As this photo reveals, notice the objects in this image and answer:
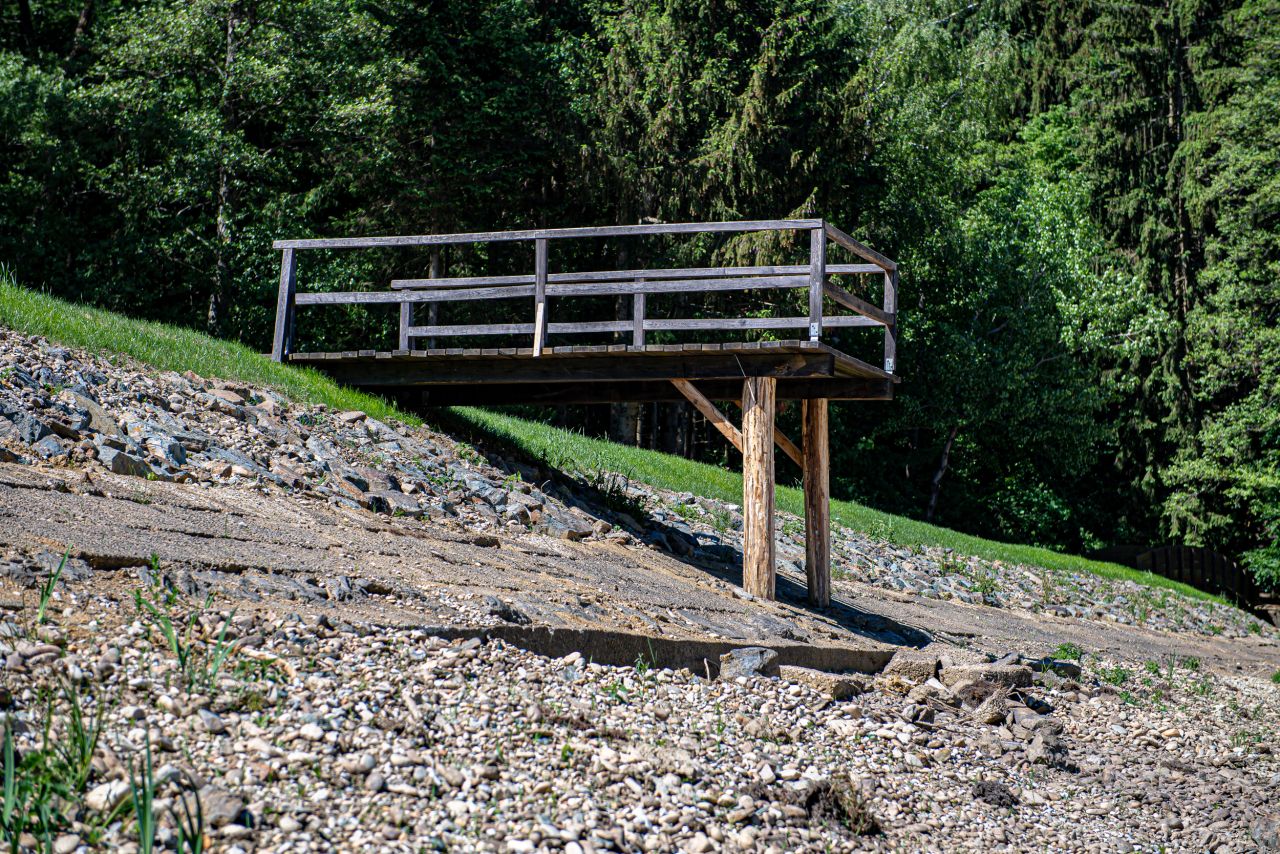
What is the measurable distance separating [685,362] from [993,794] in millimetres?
7278

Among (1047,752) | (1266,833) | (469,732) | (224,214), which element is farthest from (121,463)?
(224,214)

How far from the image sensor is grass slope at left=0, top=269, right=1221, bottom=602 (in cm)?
1427

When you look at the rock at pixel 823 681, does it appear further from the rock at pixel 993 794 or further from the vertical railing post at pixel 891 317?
the vertical railing post at pixel 891 317

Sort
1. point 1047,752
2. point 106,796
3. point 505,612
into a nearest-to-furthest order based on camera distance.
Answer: point 106,796, point 505,612, point 1047,752

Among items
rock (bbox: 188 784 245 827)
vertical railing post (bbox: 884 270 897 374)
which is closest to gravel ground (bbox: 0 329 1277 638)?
vertical railing post (bbox: 884 270 897 374)

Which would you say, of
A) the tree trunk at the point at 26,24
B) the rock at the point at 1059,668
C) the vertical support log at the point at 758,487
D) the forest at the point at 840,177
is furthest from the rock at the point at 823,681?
the tree trunk at the point at 26,24

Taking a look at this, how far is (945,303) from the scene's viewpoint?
3438 centimetres

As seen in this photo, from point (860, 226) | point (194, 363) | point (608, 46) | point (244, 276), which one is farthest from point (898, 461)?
point (194, 363)

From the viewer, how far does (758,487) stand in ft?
45.1

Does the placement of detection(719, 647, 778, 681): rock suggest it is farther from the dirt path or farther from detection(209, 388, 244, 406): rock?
detection(209, 388, 244, 406): rock

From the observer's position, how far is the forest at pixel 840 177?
2562 centimetres

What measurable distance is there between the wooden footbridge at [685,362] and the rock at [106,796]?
8.84 m

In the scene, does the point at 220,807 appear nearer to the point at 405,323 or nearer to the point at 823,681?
the point at 823,681

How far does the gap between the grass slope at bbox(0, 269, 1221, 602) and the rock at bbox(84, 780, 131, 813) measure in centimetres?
956
